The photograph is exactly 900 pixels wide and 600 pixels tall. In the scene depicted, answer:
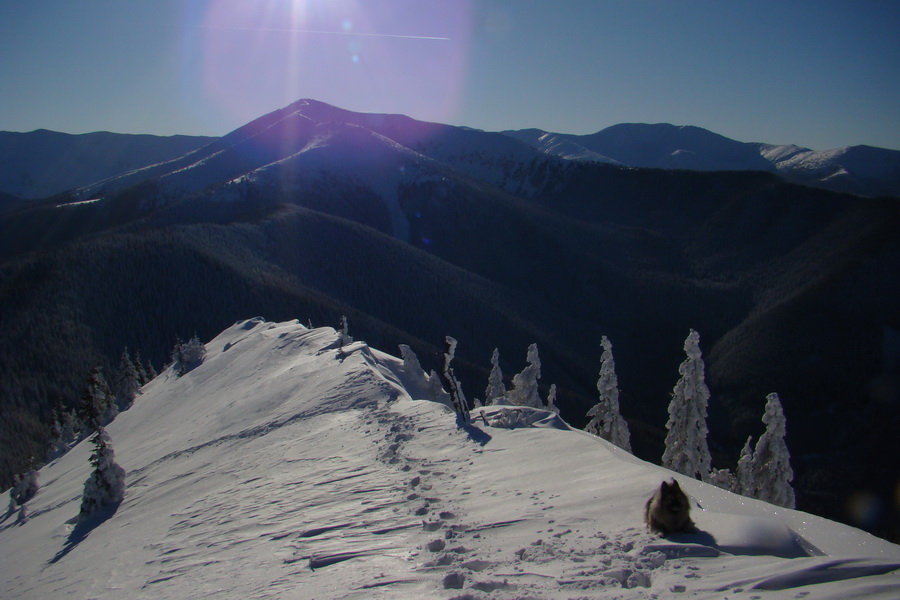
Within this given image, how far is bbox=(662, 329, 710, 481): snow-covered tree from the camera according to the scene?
28812mm

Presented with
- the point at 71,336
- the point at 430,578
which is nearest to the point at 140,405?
the point at 430,578

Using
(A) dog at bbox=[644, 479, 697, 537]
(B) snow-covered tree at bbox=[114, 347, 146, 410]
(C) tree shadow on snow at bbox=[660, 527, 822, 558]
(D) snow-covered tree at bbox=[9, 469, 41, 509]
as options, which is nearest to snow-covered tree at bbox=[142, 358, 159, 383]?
(B) snow-covered tree at bbox=[114, 347, 146, 410]

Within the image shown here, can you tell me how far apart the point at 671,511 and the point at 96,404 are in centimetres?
3396

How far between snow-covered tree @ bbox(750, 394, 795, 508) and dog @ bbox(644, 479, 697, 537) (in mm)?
23277

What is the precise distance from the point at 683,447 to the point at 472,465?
2034 cm

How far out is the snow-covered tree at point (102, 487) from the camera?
2202 centimetres

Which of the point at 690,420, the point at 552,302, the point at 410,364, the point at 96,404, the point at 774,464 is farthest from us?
the point at 552,302

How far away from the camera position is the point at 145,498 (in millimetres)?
20984

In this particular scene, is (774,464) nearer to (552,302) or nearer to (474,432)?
(474,432)

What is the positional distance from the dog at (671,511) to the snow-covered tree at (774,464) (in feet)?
76.4

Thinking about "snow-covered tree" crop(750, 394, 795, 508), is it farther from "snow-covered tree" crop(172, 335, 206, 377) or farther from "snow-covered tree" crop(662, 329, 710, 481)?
"snow-covered tree" crop(172, 335, 206, 377)

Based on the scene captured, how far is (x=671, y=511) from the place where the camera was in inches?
331

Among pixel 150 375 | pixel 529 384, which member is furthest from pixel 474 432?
pixel 150 375

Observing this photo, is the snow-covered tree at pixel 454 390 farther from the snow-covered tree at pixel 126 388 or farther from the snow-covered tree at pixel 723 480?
the snow-covered tree at pixel 126 388
